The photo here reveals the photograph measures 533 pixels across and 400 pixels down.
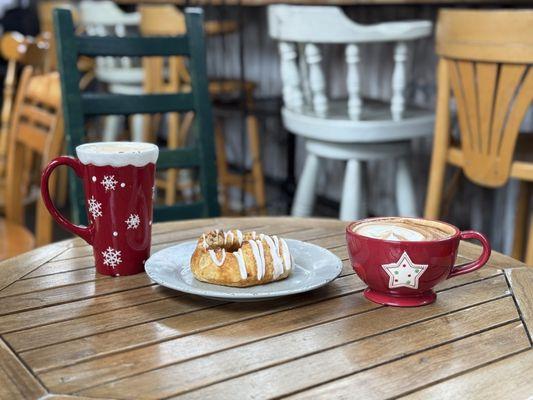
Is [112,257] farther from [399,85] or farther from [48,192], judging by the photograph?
[399,85]

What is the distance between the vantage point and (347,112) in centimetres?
221

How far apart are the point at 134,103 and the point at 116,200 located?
0.66 meters

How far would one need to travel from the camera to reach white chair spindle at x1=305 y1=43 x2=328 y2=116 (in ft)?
6.79

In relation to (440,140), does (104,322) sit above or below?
above

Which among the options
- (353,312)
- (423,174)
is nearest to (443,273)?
(353,312)

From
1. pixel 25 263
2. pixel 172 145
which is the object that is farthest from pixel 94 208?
pixel 172 145

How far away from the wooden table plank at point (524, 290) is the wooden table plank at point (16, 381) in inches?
18.0

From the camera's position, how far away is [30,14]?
5359mm

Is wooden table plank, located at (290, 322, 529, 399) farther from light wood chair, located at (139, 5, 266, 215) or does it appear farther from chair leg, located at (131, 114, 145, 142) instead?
chair leg, located at (131, 114, 145, 142)

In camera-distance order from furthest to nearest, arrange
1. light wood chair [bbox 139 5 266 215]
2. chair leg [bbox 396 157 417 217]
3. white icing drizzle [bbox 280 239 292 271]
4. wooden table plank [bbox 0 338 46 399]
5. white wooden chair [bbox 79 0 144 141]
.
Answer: white wooden chair [bbox 79 0 144 141]
light wood chair [bbox 139 5 266 215]
chair leg [bbox 396 157 417 217]
white icing drizzle [bbox 280 239 292 271]
wooden table plank [bbox 0 338 46 399]

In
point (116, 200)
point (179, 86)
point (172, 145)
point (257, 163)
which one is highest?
point (116, 200)

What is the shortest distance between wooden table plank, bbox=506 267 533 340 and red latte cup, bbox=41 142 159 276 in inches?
17.1

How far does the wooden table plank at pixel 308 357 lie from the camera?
2.01 feet

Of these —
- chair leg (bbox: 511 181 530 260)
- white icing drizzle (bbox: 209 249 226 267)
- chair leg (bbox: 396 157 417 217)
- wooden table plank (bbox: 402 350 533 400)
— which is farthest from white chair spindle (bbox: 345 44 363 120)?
wooden table plank (bbox: 402 350 533 400)
